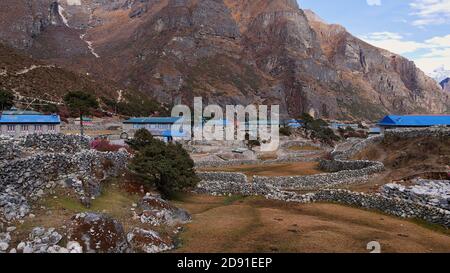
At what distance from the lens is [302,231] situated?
25016mm

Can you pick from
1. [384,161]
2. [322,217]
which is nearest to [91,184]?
[322,217]

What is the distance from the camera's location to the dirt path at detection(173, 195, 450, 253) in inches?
862

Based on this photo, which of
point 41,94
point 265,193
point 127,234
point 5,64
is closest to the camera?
point 127,234

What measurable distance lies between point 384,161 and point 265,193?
22.2 metres

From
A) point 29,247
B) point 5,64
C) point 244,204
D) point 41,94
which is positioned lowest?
point 244,204

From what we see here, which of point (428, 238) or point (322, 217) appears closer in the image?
point (428, 238)

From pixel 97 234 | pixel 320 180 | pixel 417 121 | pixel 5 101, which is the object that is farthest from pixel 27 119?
pixel 417 121

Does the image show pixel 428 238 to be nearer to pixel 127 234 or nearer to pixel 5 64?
pixel 127 234

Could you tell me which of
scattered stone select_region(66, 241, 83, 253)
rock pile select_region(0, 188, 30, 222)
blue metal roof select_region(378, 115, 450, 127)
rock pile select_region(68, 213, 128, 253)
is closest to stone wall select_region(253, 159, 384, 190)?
rock pile select_region(68, 213, 128, 253)

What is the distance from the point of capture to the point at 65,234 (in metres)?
19.5

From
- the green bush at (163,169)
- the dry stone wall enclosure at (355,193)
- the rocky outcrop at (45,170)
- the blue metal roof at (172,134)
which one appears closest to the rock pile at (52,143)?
the rocky outcrop at (45,170)

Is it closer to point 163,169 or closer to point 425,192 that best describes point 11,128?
point 163,169

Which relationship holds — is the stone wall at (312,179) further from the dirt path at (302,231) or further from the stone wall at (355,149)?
the dirt path at (302,231)

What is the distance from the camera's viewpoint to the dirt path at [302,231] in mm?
21891
